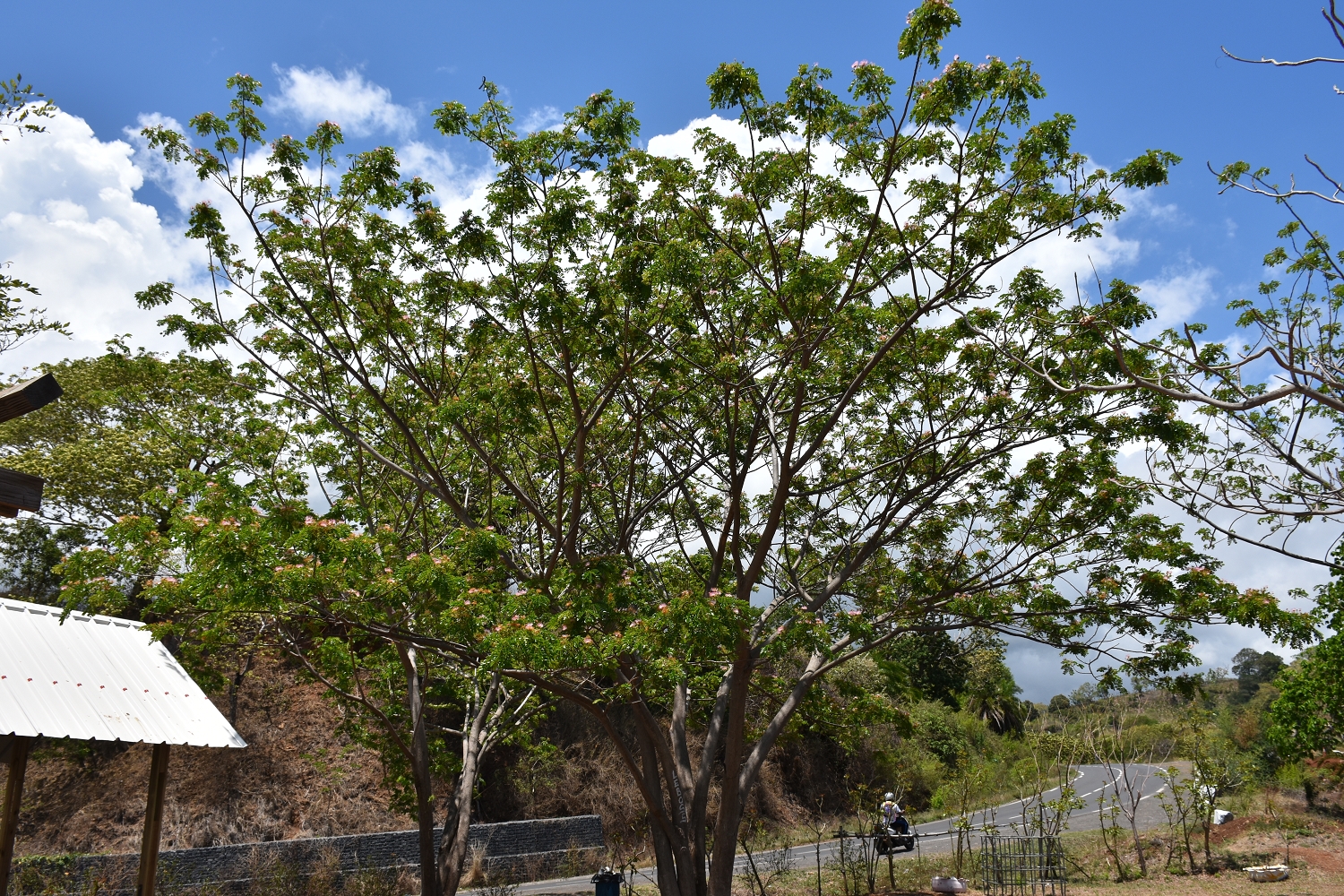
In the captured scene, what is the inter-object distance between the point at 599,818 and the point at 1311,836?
14503 mm

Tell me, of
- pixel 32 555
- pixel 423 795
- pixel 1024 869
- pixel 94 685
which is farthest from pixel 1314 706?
pixel 32 555

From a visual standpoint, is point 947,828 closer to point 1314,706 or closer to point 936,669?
point 936,669

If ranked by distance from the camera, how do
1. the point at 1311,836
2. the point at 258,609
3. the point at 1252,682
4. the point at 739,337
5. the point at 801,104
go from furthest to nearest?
1. the point at 1252,682
2. the point at 1311,836
3. the point at 739,337
4. the point at 801,104
5. the point at 258,609

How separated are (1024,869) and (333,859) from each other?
1155cm

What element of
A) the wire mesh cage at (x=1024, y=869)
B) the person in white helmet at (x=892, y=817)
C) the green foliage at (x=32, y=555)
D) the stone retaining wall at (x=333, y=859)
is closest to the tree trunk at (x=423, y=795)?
the stone retaining wall at (x=333, y=859)

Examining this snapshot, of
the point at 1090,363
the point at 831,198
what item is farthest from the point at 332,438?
the point at 1090,363

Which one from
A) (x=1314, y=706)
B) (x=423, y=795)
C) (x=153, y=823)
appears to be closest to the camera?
(x=153, y=823)

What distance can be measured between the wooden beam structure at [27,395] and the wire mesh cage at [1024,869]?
12722mm

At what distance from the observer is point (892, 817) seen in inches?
610

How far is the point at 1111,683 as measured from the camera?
935cm

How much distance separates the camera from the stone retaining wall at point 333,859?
13.5m

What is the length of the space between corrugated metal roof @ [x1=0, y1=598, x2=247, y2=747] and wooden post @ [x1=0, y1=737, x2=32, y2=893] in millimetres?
419

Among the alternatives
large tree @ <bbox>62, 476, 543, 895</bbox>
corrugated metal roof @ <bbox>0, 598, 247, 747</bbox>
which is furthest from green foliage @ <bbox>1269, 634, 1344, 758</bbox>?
corrugated metal roof @ <bbox>0, 598, 247, 747</bbox>

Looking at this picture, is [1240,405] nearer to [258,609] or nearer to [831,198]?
[831,198]
